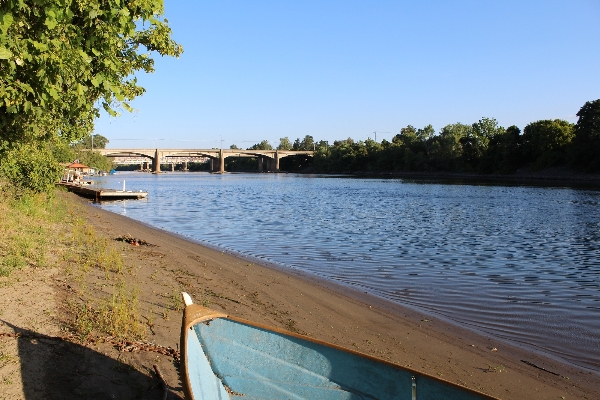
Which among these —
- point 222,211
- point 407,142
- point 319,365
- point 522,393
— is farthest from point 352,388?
point 407,142

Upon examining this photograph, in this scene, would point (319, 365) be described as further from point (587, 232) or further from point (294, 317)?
point (587, 232)

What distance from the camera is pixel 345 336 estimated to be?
28.6 feet

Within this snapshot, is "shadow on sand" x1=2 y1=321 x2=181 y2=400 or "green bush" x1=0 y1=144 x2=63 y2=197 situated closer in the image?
"shadow on sand" x1=2 y1=321 x2=181 y2=400

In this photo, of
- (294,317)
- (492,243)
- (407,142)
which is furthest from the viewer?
(407,142)

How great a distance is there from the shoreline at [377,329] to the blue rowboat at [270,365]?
1970 mm

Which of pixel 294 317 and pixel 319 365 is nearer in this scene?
pixel 319 365

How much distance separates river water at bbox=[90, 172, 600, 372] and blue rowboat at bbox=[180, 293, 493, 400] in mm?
4892

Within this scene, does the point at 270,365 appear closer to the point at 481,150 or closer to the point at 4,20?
the point at 4,20

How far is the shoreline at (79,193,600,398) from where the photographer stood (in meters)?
7.20

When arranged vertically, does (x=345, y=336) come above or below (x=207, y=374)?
below

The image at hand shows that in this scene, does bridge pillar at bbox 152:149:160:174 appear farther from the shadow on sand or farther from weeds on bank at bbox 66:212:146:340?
the shadow on sand

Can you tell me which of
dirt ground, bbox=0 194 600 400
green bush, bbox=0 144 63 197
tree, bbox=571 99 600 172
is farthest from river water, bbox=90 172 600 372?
tree, bbox=571 99 600 172

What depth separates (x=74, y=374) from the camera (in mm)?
5664

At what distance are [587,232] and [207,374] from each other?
23.2 m
